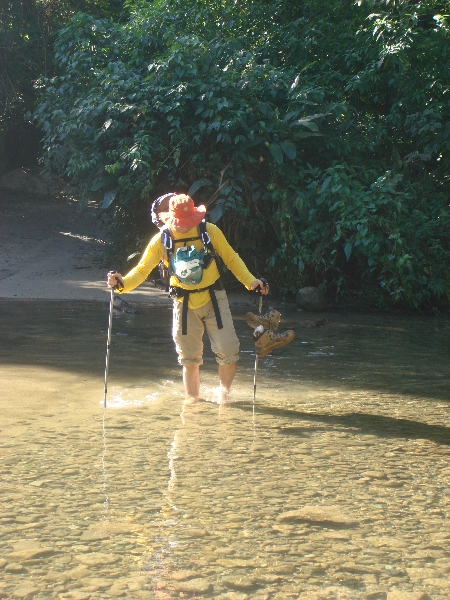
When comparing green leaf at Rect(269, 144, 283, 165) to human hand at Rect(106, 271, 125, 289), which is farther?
green leaf at Rect(269, 144, 283, 165)

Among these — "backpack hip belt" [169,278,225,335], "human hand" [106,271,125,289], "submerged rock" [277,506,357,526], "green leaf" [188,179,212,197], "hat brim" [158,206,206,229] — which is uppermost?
"green leaf" [188,179,212,197]

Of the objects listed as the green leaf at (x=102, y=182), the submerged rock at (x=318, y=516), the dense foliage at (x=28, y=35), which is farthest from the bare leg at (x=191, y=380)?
the dense foliage at (x=28, y=35)

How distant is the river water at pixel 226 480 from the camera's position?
3.41 meters

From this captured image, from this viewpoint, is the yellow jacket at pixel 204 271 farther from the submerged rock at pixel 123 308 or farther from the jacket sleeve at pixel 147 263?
the submerged rock at pixel 123 308

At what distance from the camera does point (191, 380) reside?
6641 millimetres

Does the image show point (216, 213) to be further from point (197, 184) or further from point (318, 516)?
point (318, 516)

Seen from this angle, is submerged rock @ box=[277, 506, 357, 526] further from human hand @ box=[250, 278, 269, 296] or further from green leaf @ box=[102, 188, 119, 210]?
green leaf @ box=[102, 188, 119, 210]

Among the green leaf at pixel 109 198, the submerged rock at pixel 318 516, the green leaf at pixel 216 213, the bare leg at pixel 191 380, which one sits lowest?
the submerged rock at pixel 318 516

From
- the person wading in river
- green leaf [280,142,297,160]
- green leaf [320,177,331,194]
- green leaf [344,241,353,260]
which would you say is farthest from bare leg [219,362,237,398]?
green leaf [280,142,297,160]

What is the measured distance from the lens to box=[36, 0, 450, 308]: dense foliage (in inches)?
461

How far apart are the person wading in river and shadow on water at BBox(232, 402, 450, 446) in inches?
20.4

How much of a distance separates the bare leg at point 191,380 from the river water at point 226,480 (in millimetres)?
122

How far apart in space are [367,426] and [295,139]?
23.4 ft

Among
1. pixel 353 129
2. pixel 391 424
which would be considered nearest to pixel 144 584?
pixel 391 424
